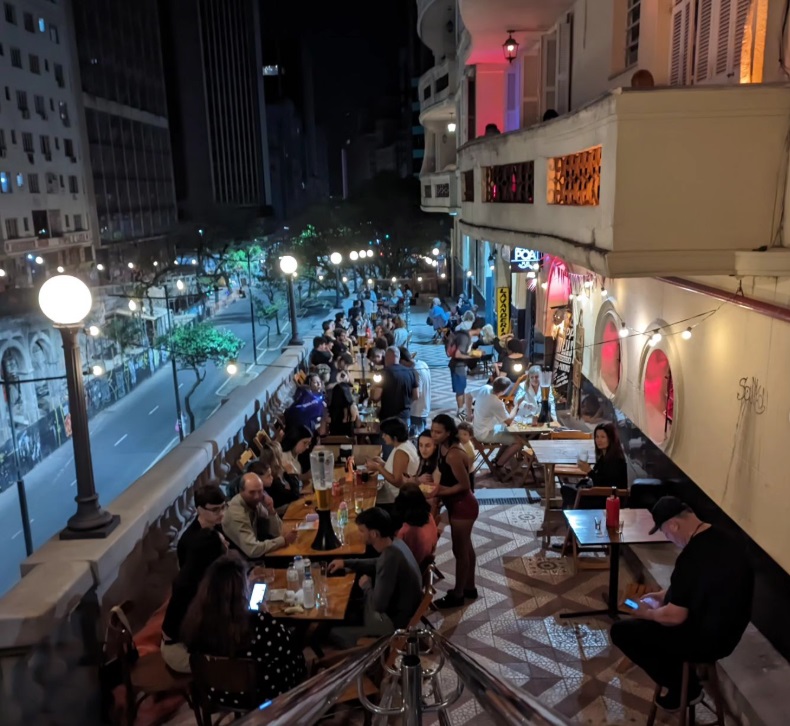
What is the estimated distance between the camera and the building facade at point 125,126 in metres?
55.0

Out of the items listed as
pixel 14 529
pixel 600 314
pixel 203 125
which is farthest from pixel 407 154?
pixel 600 314

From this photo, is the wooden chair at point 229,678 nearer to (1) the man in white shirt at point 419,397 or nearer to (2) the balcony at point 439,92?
(1) the man in white shirt at point 419,397

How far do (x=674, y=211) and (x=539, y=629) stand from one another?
3.83 metres

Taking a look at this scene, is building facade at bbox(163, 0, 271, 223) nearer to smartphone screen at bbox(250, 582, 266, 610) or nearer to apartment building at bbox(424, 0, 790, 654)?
apartment building at bbox(424, 0, 790, 654)

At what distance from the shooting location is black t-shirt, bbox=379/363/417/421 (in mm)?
10430

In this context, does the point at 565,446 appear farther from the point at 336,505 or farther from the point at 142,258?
the point at 142,258

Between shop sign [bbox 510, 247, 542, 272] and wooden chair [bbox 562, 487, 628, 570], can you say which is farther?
shop sign [bbox 510, 247, 542, 272]

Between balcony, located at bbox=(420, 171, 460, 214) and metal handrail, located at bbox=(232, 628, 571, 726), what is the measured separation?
742 inches

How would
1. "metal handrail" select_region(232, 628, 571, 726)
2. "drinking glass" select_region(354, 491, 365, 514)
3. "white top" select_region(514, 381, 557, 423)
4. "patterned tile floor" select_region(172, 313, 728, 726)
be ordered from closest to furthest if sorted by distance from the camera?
"metal handrail" select_region(232, 628, 571, 726), "patterned tile floor" select_region(172, 313, 728, 726), "drinking glass" select_region(354, 491, 365, 514), "white top" select_region(514, 381, 557, 423)

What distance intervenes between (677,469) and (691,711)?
131 inches

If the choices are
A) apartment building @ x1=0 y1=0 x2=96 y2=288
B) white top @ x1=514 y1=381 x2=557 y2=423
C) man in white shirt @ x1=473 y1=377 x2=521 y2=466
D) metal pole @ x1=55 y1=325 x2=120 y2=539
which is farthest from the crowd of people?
apartment building @ x1=0 y1=0 x2=96 y2=288

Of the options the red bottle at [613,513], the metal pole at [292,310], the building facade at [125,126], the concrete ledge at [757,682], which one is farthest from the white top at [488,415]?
the building facade at [125,126]

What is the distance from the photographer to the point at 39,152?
145ft

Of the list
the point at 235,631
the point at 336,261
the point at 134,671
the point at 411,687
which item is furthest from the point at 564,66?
the point at 336,261
